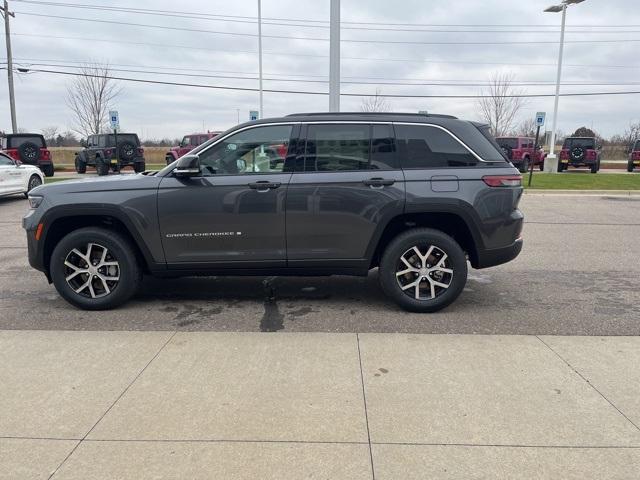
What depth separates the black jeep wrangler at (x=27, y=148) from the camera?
66.9ft

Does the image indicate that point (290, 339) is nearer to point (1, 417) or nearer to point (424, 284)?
point (424, 284)

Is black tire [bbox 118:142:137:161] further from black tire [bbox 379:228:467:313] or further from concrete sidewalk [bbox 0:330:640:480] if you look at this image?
black tire [bbox 379:228:467:313]

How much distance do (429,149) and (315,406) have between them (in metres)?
2.73

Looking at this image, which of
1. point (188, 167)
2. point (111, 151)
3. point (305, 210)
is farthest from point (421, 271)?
point (111, 151)

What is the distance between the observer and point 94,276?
4.99 meters

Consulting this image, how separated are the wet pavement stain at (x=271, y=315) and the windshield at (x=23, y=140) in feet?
62.6

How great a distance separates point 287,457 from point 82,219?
3398 millimetres

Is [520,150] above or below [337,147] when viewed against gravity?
above

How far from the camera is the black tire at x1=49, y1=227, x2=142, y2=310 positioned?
4902 mm

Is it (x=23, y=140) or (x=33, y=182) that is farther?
(x=23, y=140)

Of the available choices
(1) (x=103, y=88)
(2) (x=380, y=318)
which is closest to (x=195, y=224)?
(2) (x=380, y=318)

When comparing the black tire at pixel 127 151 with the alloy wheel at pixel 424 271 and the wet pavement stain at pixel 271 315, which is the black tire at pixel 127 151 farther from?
the alloy wheel at pixel 424 271

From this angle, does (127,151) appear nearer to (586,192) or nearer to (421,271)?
(586,192)

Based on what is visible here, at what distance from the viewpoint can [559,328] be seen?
15.2ft
